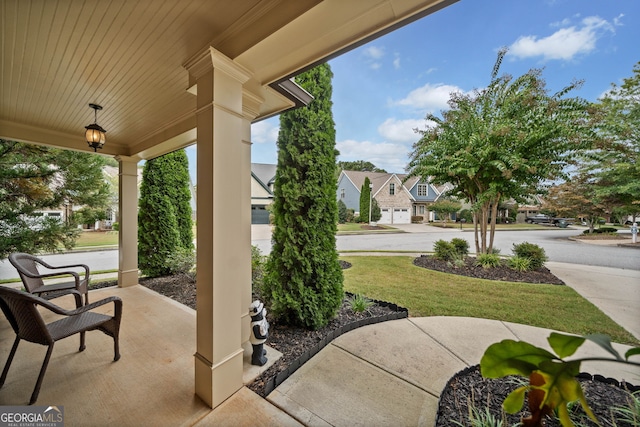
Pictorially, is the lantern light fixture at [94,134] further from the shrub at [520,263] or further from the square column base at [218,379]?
the shrub at [520,263]

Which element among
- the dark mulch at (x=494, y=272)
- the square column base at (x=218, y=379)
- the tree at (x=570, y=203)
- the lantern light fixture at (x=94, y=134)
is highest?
the lantern light fixture at (x=94, y=134)

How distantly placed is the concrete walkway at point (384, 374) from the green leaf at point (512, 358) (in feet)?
5.10

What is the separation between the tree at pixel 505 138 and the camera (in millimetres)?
5195

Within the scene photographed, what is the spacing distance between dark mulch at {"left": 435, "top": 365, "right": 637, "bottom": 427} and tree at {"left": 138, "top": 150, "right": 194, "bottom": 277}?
5.14 meters

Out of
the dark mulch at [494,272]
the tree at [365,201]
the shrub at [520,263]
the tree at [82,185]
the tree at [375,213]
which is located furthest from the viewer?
the tree at [375,213]

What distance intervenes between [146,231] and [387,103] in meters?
6.34

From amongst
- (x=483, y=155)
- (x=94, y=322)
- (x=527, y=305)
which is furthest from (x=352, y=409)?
(x=483, y=155)

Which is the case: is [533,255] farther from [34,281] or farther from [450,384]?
[34,281]

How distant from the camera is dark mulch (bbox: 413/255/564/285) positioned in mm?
5399

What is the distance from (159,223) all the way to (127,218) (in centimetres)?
81

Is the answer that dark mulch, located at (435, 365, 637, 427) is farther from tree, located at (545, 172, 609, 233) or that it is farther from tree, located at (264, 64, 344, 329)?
tree, located at (545, 172, 609, 233)

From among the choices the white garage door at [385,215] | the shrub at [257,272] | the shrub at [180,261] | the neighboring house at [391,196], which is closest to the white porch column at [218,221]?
the shrub at [257,272]

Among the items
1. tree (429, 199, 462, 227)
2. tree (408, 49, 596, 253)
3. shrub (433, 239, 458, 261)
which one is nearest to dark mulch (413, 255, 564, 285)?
shrub (433, 239, 458, 261)

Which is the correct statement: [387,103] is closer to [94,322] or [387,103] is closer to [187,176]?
[187,176]
